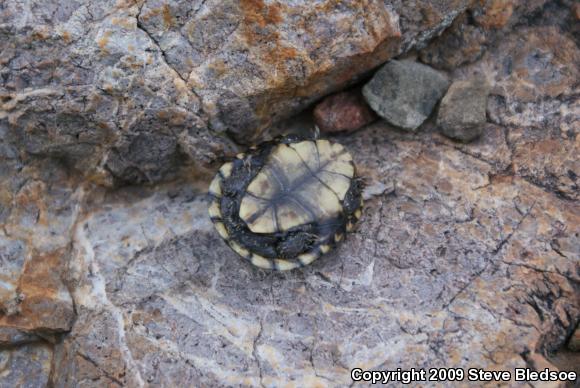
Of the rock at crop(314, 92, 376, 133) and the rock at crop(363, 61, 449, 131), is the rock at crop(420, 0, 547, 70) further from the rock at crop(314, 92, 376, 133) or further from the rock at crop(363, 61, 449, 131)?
the rock at crop(314, 92, 376, 133)

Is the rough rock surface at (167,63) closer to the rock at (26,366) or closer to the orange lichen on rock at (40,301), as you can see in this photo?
the orange lichen on rock at (40,301)

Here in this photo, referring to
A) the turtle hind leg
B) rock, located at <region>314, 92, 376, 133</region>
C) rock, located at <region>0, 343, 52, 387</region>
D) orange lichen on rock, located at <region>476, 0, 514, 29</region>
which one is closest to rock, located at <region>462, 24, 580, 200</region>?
orange lichen on rock, located at <region>476, 0, 514, 29</region>

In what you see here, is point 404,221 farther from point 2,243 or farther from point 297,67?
point 2,243

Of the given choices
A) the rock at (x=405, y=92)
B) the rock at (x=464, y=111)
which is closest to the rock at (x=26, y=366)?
the rock at (x=405, y=92)

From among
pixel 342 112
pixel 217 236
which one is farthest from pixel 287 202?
pixel 342 112

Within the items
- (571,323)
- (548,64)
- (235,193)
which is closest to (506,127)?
(548,64)

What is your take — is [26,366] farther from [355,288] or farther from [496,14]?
[496,14]

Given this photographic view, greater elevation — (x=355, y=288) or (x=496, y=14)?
(x=496, y=14)
